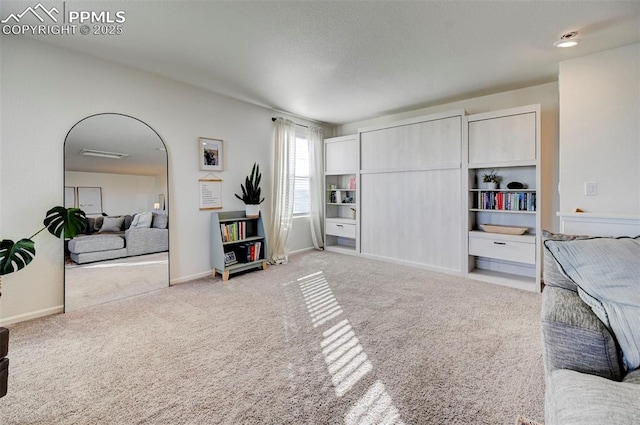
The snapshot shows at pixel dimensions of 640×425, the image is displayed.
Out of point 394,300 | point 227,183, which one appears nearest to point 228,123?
point 227,183

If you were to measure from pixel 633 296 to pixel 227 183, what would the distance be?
12.8 ft

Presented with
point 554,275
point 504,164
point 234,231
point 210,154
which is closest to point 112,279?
point 234,231

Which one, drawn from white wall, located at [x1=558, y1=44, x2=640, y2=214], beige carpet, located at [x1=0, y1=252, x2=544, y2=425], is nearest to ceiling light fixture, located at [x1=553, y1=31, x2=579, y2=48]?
white wall, located at [x1=558, y1=44, x2=640, y2=214]

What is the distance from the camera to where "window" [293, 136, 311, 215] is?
16.9ft

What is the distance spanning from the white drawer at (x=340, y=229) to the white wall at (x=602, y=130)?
114 inches

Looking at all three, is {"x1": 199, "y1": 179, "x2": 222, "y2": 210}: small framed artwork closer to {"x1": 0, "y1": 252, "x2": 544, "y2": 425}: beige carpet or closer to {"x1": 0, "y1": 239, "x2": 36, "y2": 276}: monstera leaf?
{"x1": 0, "y1": 252, "x2": 544, "y2": 425}: beige carpet

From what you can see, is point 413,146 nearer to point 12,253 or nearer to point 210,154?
point 210,154

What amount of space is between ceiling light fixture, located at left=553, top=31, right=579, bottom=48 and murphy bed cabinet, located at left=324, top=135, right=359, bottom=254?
9.32ft

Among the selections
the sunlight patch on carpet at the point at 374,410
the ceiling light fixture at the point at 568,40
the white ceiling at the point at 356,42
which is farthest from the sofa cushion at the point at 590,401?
the ceiling light fixture at the point at 568,40

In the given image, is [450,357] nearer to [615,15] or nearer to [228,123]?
[615,15]

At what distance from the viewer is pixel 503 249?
3.49 meters

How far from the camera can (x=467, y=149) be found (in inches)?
146

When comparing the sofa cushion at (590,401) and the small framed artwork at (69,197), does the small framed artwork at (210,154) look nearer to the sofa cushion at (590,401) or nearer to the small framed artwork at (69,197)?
the small framed artwork at (69,197)

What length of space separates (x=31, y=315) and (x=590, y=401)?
3.76 meters
